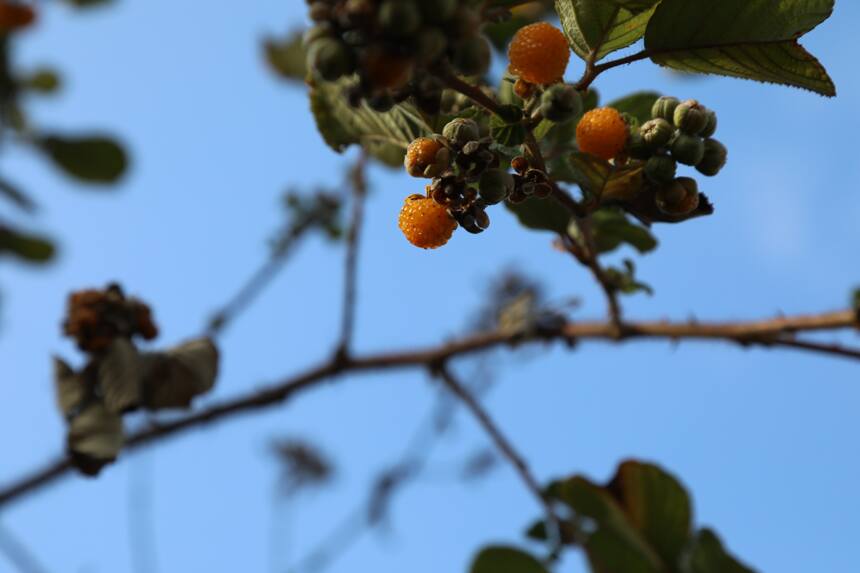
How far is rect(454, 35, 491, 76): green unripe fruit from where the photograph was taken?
114cm

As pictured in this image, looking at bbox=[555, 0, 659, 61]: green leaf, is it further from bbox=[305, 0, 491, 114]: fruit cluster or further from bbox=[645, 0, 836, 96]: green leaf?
bbox=[305, 0, 491, 114]: fruit cluster

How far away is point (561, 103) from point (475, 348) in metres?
2.02

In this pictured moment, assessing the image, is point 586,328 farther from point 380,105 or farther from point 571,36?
point 380,105

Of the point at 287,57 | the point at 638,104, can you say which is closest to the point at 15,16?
the point at 287,57

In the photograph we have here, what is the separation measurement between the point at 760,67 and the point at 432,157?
78 centimetres

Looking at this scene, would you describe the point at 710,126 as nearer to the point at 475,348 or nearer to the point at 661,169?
the point at 661,169

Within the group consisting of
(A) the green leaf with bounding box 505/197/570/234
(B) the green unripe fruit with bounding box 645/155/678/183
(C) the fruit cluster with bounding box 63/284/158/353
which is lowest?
(A) the green leaf with bounding box 505/197/570/234

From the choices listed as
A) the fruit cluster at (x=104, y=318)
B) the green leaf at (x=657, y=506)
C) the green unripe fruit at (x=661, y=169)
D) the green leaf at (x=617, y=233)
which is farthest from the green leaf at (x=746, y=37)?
the fruit cluster at (x=104, y=318)

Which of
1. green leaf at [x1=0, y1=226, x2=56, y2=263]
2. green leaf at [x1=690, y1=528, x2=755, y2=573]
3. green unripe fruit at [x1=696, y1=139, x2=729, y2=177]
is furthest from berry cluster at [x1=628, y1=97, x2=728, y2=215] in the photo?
green leaf at [x1=0, y1=226, x2=56, y2=263]

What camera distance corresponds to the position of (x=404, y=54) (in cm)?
109

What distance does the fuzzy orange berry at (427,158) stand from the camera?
137cm

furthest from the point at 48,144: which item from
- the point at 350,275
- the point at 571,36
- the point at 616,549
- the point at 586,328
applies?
the point at 616,549

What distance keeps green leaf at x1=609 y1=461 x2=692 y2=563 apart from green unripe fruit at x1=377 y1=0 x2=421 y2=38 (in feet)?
3.82

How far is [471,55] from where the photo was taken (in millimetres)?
1146
